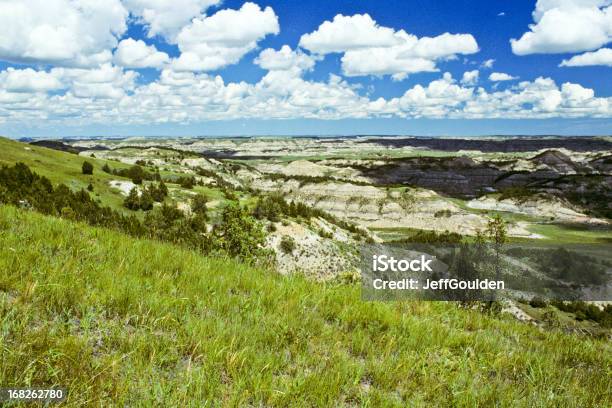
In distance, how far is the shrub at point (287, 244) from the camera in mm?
36125

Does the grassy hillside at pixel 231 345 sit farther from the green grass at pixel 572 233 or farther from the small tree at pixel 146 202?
the green grass at pixel 572 233

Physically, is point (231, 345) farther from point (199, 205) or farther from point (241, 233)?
point (199, 205)

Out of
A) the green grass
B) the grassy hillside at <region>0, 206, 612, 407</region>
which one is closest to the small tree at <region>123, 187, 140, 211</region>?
the grassy hillside at <region>0, 206, 612, 407</region>

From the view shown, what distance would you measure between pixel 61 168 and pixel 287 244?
22413 millimetres

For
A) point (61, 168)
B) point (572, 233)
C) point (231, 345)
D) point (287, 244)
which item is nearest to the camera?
point (231, 345)

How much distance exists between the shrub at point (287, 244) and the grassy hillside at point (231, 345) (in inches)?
1181

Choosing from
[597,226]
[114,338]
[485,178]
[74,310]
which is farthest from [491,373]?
[485,178]

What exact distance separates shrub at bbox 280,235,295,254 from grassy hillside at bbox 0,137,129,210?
13.4m

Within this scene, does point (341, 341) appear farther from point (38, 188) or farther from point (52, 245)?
point (38, 188)

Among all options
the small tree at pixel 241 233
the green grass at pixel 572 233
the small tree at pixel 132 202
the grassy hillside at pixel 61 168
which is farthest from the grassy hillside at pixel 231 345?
the green grass at pixel 572 233

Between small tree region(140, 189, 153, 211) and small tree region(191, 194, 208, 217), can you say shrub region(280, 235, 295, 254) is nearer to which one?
small tree region(191, 194, 208, 217)

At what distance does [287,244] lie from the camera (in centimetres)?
3653

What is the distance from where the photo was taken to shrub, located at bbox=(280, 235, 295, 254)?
119ft

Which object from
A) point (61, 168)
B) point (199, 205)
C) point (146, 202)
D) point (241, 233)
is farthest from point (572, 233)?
point (61, 168)
